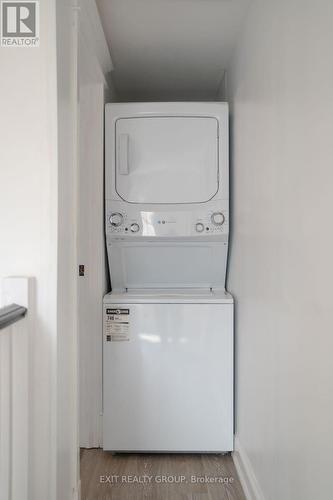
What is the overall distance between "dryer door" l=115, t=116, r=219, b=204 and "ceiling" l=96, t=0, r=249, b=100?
42cm

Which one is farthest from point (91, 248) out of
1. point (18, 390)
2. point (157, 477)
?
point (157, 477)

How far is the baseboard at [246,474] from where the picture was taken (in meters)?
1.57

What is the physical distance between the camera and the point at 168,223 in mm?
2117

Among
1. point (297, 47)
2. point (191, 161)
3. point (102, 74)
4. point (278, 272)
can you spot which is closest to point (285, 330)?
point (278, 272)

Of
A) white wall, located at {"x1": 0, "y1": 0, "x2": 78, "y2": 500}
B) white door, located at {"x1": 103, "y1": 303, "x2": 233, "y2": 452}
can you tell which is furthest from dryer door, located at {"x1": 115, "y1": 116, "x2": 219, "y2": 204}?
white wall, located at {"x1": 0, "y1": 0, "x2": 78, "y2": 500}

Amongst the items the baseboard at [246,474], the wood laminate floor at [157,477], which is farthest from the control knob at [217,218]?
the wood laminate floor at [157,477]

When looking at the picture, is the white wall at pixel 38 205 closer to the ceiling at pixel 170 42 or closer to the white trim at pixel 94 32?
the white trim at pixel 94 32

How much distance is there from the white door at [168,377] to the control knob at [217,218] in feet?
1.54

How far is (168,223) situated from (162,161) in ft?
1.18

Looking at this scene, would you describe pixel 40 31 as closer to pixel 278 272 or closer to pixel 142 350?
pixel 278 272

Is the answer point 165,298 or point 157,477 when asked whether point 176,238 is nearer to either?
point 165,298

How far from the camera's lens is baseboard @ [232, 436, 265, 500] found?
1.57 metres

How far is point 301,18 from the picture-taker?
1067 millimetres

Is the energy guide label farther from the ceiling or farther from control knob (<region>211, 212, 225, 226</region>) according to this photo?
the ceiling
